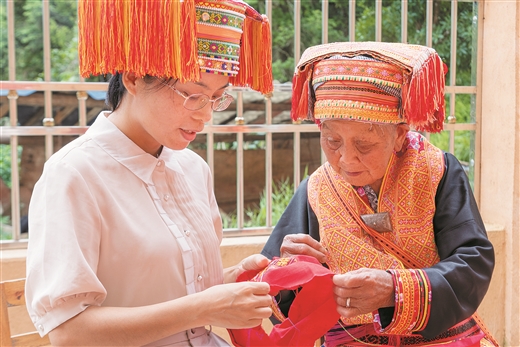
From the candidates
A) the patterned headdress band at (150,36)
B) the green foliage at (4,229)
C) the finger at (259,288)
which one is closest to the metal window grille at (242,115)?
the patterned headdress band at (150,36)

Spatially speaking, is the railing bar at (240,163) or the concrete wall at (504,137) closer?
the railing bar at (240,163)

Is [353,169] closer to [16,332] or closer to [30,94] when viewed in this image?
[16,332]

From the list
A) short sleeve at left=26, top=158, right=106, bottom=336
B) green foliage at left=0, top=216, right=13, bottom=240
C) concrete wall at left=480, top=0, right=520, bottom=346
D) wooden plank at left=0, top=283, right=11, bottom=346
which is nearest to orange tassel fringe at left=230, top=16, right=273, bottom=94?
short sleeve at left=26, top=158, right=106, bottom=336

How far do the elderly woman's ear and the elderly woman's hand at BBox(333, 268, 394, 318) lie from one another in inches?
21.0

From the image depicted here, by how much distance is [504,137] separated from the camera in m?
3.78

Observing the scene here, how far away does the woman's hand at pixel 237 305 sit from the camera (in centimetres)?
163

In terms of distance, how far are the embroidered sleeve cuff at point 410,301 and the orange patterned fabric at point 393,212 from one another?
16cm

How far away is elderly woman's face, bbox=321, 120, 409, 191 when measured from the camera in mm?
2189

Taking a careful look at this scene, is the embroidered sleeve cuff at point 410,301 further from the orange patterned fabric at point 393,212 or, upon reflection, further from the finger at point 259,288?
the finger at point 259,288

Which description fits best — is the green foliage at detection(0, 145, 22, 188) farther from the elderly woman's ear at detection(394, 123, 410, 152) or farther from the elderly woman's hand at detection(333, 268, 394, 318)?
the elderly woman's hand at detection(333, 268, 394, 318)

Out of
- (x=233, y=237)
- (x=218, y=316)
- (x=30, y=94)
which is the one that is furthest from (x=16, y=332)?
(x=30, y=94)

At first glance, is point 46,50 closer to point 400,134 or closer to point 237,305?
point 400,134

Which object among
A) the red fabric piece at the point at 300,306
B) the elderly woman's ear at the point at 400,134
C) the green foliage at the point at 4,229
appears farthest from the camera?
the green foliage at the point at 4,229

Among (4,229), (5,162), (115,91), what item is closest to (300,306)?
(115,91)
